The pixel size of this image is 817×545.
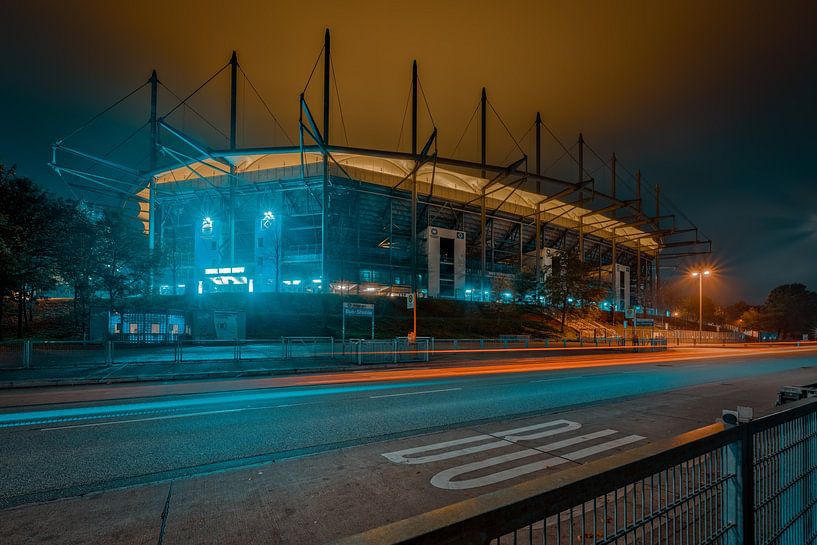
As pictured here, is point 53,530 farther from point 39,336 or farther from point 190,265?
point 190,265

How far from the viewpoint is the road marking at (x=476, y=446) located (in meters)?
5.95

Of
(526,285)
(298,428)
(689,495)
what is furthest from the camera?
(526,285)

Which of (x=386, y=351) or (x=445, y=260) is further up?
(x=445, y=260)

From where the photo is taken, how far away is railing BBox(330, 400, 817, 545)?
4.31 feet

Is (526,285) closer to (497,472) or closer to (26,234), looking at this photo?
(26,234)

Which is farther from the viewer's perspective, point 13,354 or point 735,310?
point 735,310

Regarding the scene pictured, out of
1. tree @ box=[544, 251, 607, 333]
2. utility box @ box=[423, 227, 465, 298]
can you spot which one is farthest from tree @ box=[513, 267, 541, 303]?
utility box @ box=[423, 227, 465, 298]

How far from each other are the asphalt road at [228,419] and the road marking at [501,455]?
3.28 feet

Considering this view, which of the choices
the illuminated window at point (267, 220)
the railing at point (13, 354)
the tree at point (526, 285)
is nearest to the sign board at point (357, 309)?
A: the railing at point (13, 354)

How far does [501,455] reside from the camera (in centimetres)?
607

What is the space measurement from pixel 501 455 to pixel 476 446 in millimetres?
522

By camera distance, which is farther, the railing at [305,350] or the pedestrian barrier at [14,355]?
the railing at [305,350]

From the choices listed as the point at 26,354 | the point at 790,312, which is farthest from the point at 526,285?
the point at 790,312

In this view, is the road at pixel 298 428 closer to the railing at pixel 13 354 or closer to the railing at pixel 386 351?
the railing at pixel 13 354
